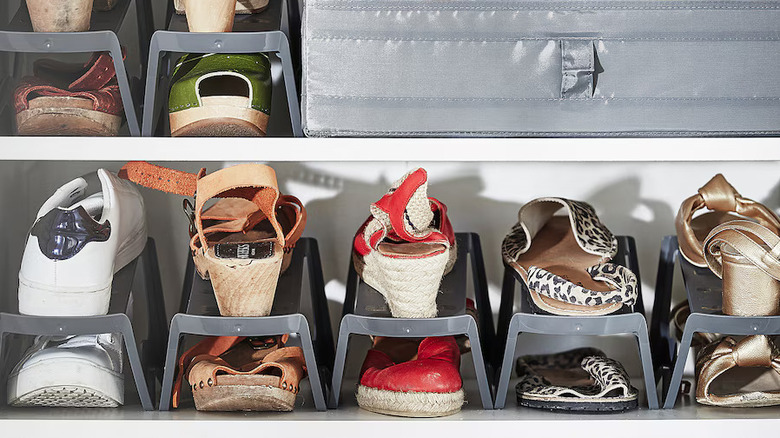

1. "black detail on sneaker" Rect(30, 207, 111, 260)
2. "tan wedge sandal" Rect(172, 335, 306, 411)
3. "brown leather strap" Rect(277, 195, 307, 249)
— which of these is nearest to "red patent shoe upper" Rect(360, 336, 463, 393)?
"tan wedge sandal" Rect(172, 335, 306, 411)

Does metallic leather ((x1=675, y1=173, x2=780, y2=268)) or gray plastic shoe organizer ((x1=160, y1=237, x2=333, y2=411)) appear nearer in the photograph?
gray plastic shoe organizer ((x1=160, y1=237, x2=333, y2=411))

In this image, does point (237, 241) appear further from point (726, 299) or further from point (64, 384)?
point (726, 299)

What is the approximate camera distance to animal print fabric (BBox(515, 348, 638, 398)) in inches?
47.9

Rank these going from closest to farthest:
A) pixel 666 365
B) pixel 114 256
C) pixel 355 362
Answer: pixel 114 256, pixel 666 365, pixel 355 362

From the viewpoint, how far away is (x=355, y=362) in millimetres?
1516

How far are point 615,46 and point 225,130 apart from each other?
21.7 inches

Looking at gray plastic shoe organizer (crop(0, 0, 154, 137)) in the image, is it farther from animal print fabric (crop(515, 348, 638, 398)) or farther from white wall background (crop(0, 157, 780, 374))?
animal print fabric (crop(515, 348, 638, 398))

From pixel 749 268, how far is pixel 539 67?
1.37 ft

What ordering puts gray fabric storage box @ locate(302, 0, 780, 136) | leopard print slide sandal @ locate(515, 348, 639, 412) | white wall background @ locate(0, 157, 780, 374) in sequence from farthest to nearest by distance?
white wall background @ locate(0, 157, 780, 374)
leopard print slide sandal @ locate(515, 348, 639, 412)
gray fabric storage box @ locate(302, 0, 780, 136)

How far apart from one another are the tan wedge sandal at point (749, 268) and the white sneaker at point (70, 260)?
2.88ft

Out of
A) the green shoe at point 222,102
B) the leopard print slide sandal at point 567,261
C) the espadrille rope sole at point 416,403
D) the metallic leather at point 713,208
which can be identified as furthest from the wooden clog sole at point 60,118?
the metallic leather at point 713,208

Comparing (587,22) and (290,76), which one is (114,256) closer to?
(290,76)
